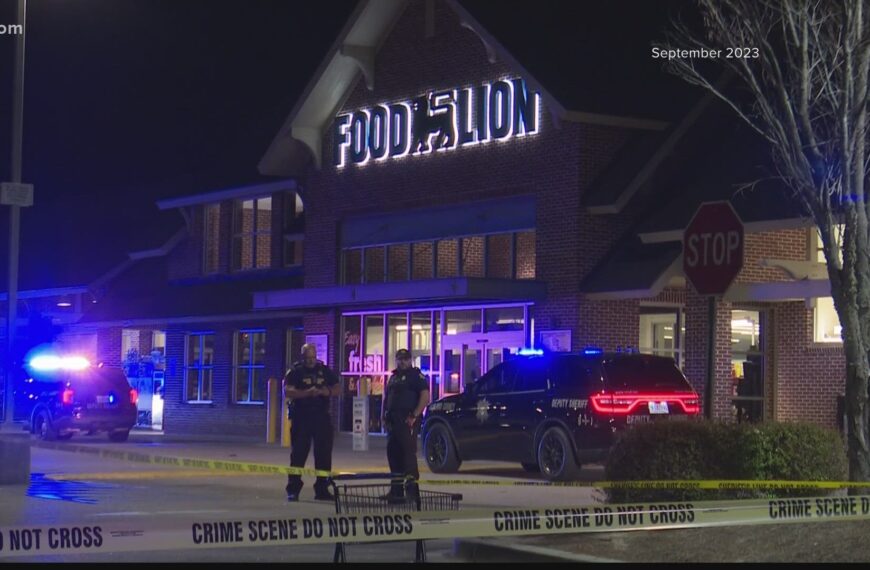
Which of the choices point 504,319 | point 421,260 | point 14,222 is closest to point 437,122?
point 421,260

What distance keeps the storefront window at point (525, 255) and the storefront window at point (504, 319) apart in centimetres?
71

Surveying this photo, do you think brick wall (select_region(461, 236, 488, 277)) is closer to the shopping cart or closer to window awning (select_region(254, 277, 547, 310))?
window awning (select_region(254, 277, 547, 310))

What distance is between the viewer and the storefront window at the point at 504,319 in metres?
28.1

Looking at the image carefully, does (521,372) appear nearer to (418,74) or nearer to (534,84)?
(534,84)

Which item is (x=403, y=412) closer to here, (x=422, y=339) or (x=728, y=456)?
(x=728, y=456)

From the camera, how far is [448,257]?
30156 millimetres

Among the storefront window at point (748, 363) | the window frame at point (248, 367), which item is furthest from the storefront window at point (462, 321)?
the window frame at point (248, 367)

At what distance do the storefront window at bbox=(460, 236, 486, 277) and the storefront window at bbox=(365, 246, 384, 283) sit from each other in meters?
2.59

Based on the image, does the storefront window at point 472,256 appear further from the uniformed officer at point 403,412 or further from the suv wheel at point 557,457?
the uniformed officer at point 403,412

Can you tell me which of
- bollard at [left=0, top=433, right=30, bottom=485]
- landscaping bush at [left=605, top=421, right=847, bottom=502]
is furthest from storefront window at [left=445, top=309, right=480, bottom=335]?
landscaping bush at [left=605, top=421, right=847, bottom=502]

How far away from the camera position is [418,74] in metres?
30.6

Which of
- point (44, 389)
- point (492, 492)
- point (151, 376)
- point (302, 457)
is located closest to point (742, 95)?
point (492, 492)

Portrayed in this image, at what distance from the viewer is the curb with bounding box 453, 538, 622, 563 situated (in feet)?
38.4

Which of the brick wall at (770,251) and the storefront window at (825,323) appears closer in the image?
the brick wall at (770,251)
